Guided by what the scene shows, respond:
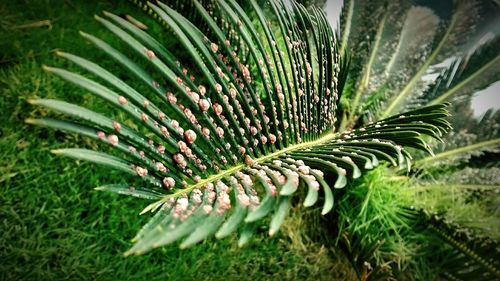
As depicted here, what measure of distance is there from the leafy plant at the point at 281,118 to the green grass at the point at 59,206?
0.08 m

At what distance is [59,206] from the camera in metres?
0.99

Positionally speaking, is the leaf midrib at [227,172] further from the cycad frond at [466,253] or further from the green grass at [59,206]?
the cycad frond at [466,253]

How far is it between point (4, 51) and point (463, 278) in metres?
1.45

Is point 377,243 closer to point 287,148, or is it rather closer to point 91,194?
point 287,148

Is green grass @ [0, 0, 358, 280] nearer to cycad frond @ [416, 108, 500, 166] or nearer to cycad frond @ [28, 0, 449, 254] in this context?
cycad frond @ [28, 0, 449, 254]

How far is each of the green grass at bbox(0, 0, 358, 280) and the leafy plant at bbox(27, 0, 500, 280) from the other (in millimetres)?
81

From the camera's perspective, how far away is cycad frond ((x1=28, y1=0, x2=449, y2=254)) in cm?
63

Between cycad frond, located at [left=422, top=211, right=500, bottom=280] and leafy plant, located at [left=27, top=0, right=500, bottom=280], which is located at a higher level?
leafy plant, located at [left=27, top=0, right=500, bottom=280]

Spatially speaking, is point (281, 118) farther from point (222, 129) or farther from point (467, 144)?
point (467, 144)

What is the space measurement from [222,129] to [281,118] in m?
0.20

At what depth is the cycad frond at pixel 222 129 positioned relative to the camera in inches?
24.7

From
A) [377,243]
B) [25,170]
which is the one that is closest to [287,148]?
[377,243]

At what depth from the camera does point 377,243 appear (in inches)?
50.8

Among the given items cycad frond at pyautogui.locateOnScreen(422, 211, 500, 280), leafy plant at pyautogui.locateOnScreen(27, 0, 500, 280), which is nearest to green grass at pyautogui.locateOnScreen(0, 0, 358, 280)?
leafy plant at pyautogui.locateOnScreen(27, 0, 500, 280)
